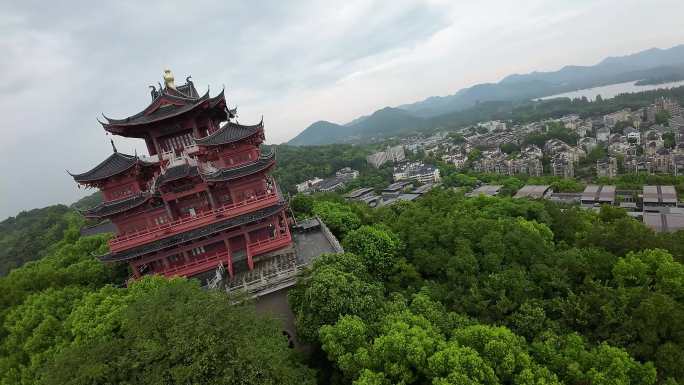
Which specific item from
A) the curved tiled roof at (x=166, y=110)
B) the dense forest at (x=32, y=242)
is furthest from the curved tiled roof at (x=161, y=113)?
the dense forest at (x=32, y=242)

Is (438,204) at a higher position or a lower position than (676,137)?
higher

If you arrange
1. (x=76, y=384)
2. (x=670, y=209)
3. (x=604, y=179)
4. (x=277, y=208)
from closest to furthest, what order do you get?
(x=76, y=384), (x=277, y=208), (x=670, y=209), (x=604, y=179)

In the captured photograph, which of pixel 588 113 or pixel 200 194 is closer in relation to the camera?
pixel 200 194

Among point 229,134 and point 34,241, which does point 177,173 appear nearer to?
point 229,134

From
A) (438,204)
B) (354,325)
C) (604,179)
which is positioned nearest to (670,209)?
(604,179)

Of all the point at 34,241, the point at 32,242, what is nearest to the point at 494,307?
the point at 34,241

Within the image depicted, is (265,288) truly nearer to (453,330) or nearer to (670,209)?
(453,330)

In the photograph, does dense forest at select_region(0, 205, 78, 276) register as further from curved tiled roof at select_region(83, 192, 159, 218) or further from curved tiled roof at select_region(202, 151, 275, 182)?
curved tiled roof at select_region(202, 151, 275, 182)
